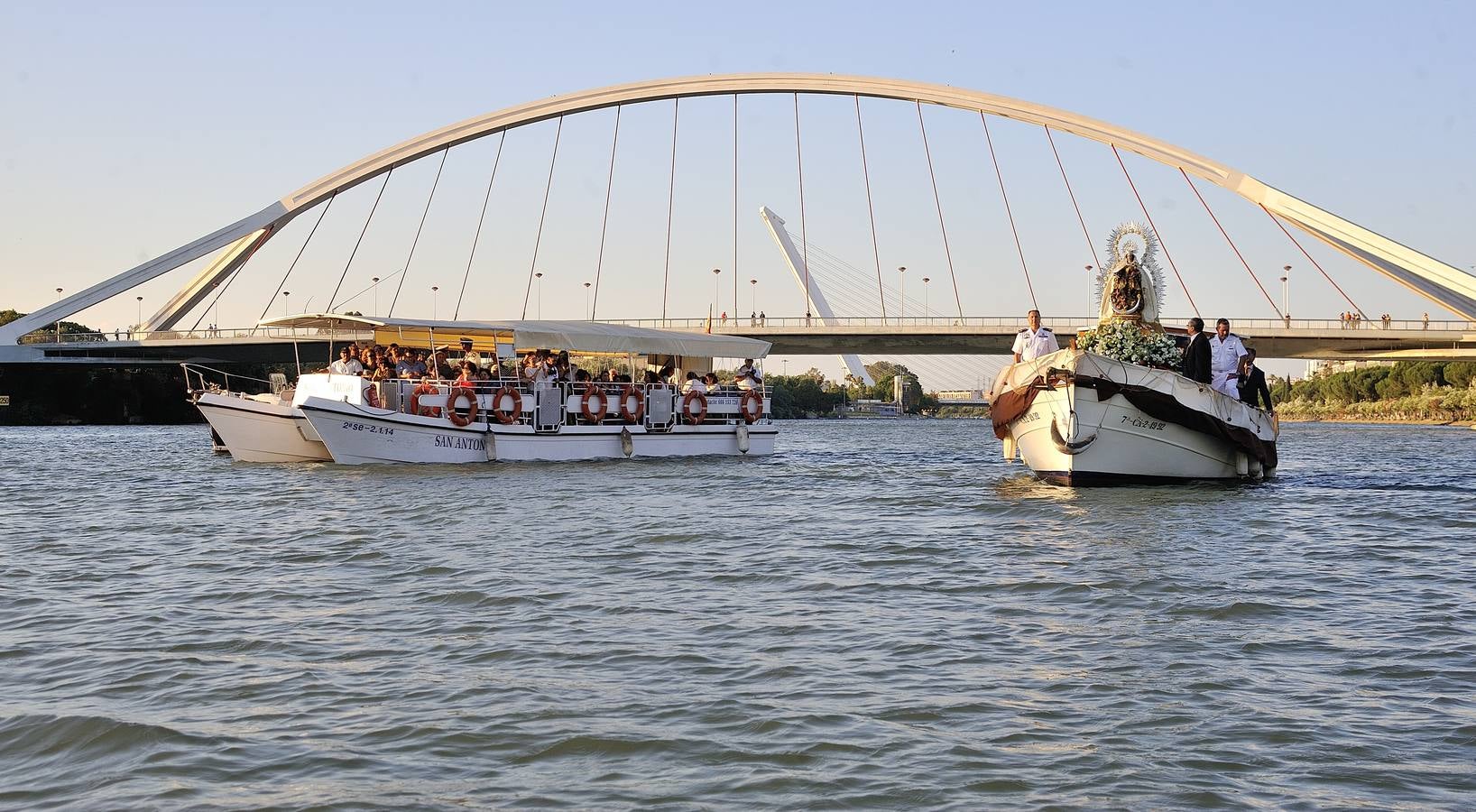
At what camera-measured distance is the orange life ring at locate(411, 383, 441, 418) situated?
27.8 meters

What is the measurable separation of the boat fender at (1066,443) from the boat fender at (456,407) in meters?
12.2

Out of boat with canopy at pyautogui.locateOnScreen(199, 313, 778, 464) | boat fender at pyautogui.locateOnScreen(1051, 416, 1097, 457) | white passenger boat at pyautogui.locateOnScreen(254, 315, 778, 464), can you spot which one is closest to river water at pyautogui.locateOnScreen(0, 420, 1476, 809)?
boat fender at pyautogui.locateOnScreen(1051, 416, 1097, 457)

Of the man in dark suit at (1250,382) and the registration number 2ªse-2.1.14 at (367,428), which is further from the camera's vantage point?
the registration number 2ªse-2.1.14 at (367,428)

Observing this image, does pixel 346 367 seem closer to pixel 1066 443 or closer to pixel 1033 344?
pixel 1033 344

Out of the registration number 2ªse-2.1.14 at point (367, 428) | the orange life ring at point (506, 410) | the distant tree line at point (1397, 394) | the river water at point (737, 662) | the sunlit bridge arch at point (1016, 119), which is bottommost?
the distant tree line at point (1397, 394)

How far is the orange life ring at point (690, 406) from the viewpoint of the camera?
34.1 meters

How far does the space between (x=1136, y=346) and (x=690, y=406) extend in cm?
1452

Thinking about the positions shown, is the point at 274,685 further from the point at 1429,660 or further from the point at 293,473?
the point at 293,473

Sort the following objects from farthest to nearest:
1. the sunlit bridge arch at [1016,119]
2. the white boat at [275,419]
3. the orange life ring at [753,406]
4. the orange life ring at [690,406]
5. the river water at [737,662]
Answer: the sunlit bridge arch at [1016,119]
the orange life ring at [753,406]
the orange life ring at [690,406]
the white boat at [275,419]
the river water at [737,662]

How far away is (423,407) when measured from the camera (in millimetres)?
27953

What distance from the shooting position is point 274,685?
7391mm

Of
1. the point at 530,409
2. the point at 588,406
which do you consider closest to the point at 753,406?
the point at 588,406

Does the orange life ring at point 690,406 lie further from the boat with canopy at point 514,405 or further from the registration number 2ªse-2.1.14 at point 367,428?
the registration number 2ªse-2.1.14 at point 367,428

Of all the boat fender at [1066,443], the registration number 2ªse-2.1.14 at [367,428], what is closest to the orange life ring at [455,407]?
the registration number 2ªse-2.1.14 at [367,428]
